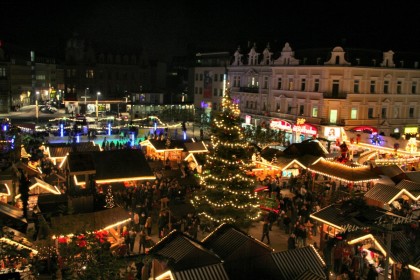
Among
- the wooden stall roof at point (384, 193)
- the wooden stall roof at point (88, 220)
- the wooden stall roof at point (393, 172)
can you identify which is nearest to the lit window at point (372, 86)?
the wooden stall roof at point (393, 172)

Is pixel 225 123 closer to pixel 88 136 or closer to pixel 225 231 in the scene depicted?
pixel 225 231

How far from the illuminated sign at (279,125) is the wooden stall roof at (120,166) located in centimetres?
1981

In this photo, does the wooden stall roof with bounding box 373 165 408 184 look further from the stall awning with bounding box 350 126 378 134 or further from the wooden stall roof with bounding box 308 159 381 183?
the stall awning with bounding box 350 126 378 134

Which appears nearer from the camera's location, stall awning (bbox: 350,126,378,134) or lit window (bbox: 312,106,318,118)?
stall awning (bbox: 350,126,378,134)

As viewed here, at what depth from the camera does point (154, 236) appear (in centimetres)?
1895

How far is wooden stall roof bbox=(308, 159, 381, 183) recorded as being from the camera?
23.7 m

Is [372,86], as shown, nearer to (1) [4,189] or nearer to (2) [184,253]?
(1) [4,189]

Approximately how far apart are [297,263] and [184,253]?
124 inches

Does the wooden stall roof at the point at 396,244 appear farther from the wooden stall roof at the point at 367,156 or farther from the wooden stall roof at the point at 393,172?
the wooden stall roof at the point at 367,156

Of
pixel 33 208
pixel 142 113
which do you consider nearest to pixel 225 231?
pixel 33 208

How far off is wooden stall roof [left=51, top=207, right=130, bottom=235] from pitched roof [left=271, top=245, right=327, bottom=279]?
17.8 feet

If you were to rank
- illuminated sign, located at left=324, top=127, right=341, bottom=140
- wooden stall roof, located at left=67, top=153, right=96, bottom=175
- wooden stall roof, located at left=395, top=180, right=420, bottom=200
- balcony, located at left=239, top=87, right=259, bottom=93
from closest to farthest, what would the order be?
wooden stall roof, located at left=67, top=153, right=96, bottom=175 < wooden stall roof, located at left=395, top=180, right=420, bottom=200 < illuminated sign, located at left=324, top=127, right=341, bottom=140 < balcony, located at left=239, top=87, right=259, bottom=93

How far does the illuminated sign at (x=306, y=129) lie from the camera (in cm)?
3847

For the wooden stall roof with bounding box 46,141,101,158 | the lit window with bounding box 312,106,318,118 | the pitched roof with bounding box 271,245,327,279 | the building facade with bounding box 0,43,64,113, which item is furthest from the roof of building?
the building facade with bounding box 0,43,64,113
